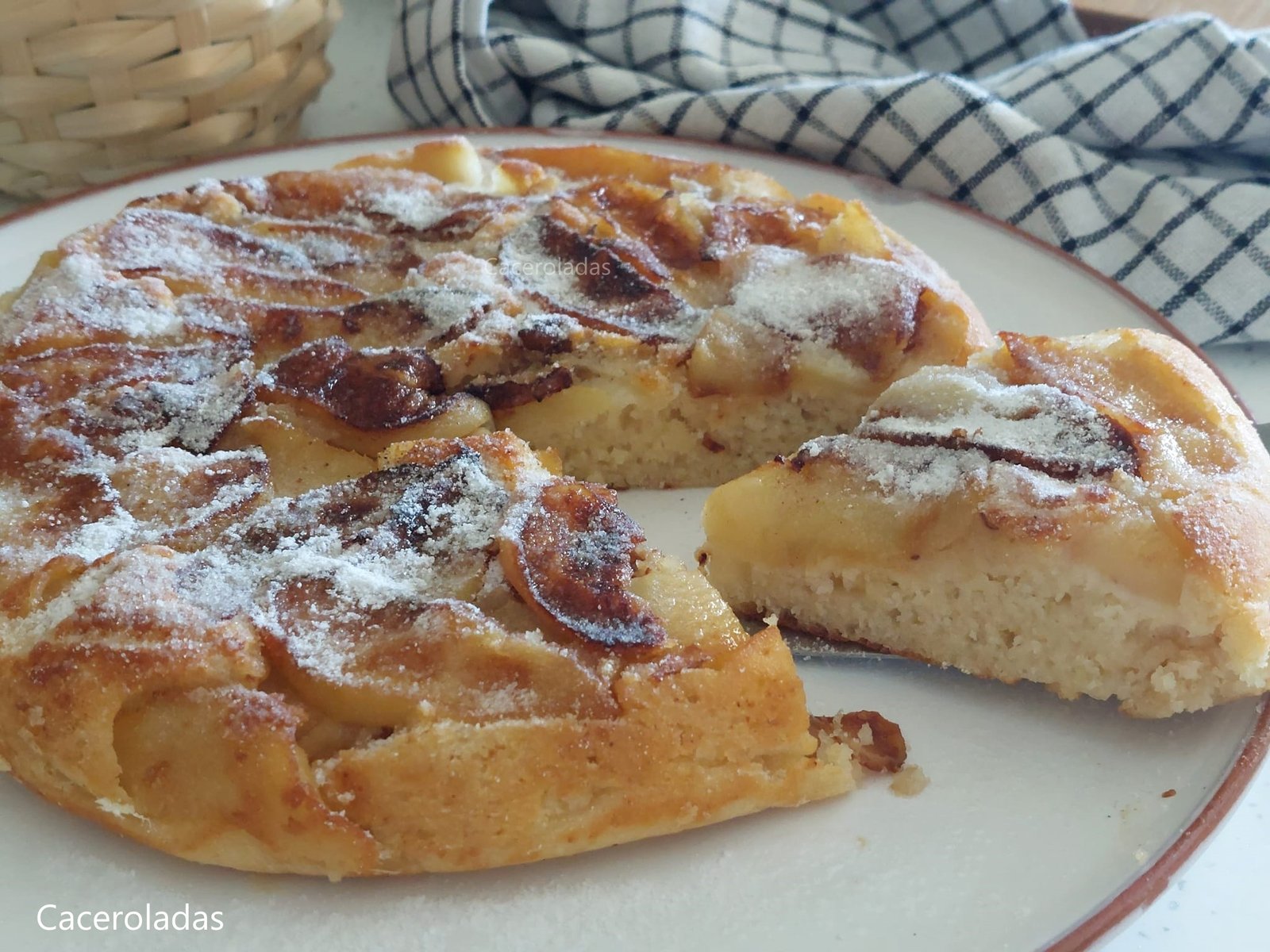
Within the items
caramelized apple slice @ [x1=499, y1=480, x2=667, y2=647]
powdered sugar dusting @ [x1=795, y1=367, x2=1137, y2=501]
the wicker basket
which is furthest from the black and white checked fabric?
caramelized apple slice @ [x1=499, y1=480, x2=667, y2=647]

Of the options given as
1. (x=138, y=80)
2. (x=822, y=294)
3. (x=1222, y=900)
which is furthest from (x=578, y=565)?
(x=138, y=80)

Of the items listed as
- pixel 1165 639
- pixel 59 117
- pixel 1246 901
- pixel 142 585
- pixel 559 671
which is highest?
pixel 59 117

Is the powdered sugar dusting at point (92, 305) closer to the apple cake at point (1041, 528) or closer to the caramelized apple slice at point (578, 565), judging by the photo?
the caramelized apple slice at point (578, 565)

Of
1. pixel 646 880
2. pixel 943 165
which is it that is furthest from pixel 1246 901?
pixel 943 165

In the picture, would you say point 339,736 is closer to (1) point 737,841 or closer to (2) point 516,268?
(1) point 737,841

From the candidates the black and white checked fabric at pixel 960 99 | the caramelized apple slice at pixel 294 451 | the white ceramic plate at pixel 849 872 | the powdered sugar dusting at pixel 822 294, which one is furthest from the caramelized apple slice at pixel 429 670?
the black and white checked fabric at pixel 960 99

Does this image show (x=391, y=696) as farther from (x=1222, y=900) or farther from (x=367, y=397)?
(x=1222, y=900)
